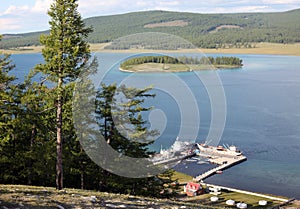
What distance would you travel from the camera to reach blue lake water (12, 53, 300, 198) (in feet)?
110

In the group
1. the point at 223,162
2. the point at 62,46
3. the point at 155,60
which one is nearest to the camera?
the point at 62,46

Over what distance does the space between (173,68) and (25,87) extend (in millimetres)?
20049

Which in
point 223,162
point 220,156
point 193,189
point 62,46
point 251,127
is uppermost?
point 62,46

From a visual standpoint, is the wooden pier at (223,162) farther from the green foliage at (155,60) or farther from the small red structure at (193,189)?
the green foliage at (155,60)

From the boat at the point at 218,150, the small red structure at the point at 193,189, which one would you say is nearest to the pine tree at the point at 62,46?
the small red structure at the point at 193,189

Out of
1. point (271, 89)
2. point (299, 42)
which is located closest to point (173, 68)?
point (271, 89)

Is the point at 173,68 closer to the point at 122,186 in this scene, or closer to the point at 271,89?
the point at 122,186

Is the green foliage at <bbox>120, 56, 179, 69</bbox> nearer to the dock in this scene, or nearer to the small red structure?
the small red structure

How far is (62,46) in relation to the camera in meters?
12.2

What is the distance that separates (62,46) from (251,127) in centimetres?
3883

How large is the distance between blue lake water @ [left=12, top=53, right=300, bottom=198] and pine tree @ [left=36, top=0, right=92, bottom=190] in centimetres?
561

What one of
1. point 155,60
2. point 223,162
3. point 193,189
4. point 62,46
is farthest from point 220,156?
point 62,46

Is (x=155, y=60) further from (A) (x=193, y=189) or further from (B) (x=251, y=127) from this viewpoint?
(B) (x=251, y=127)

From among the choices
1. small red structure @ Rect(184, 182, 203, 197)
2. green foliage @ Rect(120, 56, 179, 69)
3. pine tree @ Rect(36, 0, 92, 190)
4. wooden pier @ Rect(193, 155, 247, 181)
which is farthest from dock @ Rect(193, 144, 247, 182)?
pine tree @ Rect(36, 0, 92, 190)
